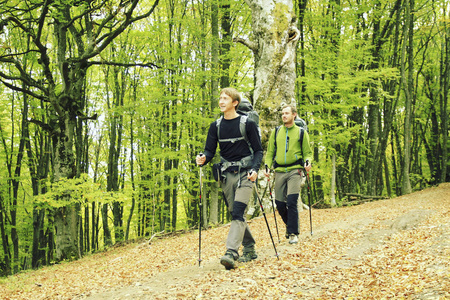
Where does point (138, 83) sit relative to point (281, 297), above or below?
above

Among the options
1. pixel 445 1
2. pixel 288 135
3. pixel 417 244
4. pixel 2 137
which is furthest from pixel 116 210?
pixel 445 1

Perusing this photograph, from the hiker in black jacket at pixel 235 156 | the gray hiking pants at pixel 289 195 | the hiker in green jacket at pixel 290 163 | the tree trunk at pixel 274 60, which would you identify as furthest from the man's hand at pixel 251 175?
the tree trunk at pixel 274 60

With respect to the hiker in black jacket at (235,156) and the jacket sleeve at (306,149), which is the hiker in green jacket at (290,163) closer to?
the jacket sleeve at (306,149)

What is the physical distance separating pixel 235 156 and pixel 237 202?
619 millimetres

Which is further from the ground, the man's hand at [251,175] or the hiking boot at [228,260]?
the man's hand at [251,175]

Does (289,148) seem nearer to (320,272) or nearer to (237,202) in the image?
(237,202)

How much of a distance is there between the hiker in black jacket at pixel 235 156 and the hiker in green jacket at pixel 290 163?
1.33 meters

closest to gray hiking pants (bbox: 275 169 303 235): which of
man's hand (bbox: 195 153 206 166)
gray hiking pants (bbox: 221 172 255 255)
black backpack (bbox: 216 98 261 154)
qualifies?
gray hiking pants (bbox: 221 172 255 255)

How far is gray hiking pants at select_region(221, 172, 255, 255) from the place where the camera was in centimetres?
435

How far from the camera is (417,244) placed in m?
5.17

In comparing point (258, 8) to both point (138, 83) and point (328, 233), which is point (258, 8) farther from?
point (138, 83)

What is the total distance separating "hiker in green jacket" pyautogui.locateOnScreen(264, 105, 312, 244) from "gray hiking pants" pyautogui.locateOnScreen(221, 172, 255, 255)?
4.35ft

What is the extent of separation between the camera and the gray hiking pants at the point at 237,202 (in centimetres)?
435

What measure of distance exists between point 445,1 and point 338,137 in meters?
12.5
